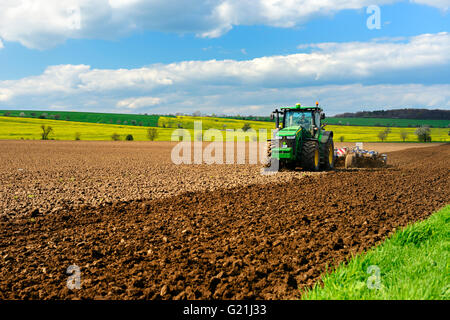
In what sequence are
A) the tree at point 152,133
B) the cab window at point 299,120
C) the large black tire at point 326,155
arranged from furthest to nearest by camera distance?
the tree at point 152,133
the large black tire at point 326,155
the cab window at point 299,120

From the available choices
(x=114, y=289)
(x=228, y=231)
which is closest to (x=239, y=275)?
(x=114, y=289)

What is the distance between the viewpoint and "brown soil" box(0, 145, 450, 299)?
4.46m

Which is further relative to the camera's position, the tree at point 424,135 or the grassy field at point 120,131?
the tree at point 424,135

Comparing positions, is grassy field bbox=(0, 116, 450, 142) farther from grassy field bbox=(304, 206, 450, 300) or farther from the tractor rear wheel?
grassy field bbox=(304, 206, 450, 300)

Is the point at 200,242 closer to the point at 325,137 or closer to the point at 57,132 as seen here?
the point at 325,137

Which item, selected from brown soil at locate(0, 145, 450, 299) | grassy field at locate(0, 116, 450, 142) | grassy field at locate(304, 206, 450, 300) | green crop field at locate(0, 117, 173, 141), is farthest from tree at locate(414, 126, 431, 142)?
grassy field at locate(304, 206, 450, 300)

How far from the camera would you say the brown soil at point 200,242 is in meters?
4.46

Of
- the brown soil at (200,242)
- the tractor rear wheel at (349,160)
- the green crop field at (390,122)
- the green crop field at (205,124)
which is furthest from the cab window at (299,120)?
the green crop field at (390,122)

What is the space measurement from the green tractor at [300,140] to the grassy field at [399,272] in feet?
29.2

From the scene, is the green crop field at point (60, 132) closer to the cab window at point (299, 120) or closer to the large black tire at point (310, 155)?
the cab window at point (299, 120)

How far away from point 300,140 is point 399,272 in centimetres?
1121

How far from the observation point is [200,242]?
603 cm

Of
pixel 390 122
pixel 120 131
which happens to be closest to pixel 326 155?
pixel 120 131
